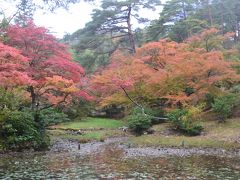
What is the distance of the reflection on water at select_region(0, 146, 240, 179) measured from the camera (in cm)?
1375

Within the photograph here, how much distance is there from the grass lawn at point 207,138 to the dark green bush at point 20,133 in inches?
271

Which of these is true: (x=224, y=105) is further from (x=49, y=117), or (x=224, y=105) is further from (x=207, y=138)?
(x=49, y=117)

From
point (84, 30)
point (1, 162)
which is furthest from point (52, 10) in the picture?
point (84, 30)

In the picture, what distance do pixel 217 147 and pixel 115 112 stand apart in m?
21.0

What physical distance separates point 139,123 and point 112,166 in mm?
12234

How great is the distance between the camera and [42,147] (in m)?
21.6

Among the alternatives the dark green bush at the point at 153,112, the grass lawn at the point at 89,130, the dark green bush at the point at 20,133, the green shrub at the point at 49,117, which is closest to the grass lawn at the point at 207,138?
the grass lawn at the point at 89,130

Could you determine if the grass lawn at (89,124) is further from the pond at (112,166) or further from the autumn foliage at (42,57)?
the pond at (112,166)

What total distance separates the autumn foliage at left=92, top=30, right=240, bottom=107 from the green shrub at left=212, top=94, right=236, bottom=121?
52.9 inches

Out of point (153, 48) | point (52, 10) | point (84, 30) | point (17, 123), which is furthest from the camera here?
point (84, 30)

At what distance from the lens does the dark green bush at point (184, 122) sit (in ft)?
84.1

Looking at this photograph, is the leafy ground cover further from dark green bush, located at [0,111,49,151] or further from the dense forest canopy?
dark green bush, located at [0,111,49,151]

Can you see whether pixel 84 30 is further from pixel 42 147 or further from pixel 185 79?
pixel 42 147

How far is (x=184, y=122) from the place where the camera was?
2603 centimetres
